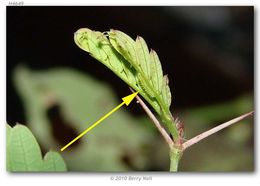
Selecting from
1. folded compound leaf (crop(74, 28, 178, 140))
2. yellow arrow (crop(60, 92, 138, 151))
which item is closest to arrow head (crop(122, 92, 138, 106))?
yellow arrow (crop(60, 92, 138, 151))

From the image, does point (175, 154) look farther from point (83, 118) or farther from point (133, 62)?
point (83, 118)

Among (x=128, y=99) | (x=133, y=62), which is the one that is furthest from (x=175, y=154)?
(x=128, y=99)

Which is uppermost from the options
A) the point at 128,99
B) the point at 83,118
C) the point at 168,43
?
the point at 168,43

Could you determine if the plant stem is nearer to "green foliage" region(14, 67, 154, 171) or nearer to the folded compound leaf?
the folded compound leaf

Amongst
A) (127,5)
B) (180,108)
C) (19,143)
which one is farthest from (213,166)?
(19,143)

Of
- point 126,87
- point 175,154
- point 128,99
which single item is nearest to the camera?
point 175,154

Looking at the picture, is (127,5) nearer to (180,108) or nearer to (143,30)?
(143,30)
